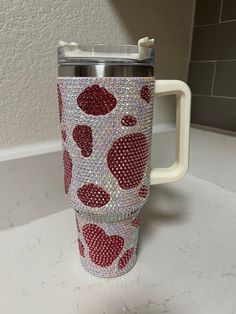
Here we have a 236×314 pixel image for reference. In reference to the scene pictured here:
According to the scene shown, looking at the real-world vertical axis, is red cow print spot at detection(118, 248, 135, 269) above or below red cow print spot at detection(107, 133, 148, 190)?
below

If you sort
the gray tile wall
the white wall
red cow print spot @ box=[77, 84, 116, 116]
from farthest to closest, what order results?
the gray tile wall, the white wall, red cow print spot @ box=[77, 84, 116, 116]

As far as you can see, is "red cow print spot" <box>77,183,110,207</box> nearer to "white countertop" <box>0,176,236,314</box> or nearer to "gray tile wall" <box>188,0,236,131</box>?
"white countertop" <box>0,176,236,314</box>

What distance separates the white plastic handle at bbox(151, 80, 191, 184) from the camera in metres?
0.28

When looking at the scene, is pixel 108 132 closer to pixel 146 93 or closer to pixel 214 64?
pixel 146 93

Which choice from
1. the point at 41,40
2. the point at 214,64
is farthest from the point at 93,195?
the point at 214,64

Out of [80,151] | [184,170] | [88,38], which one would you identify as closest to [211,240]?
[184,170]

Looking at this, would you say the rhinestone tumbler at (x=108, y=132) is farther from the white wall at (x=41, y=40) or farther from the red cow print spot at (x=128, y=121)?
the white wall at (x=41, y=40)

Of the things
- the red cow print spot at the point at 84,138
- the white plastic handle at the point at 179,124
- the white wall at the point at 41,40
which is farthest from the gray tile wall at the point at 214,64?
the red cow print spot at the point at 84,138

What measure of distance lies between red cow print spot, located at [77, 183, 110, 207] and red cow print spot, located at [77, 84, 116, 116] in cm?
7

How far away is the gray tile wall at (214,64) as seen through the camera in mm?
503

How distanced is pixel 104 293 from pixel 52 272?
7 cm

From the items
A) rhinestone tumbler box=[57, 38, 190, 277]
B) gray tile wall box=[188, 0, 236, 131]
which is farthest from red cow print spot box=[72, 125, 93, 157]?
gray tile wall box=[188, 0, 236, 131]

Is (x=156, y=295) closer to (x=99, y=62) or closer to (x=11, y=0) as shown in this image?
(x=99, y=62)

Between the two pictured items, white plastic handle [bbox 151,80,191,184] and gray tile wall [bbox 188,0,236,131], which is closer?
white plastic handle [bbox 151,80,191,184]
